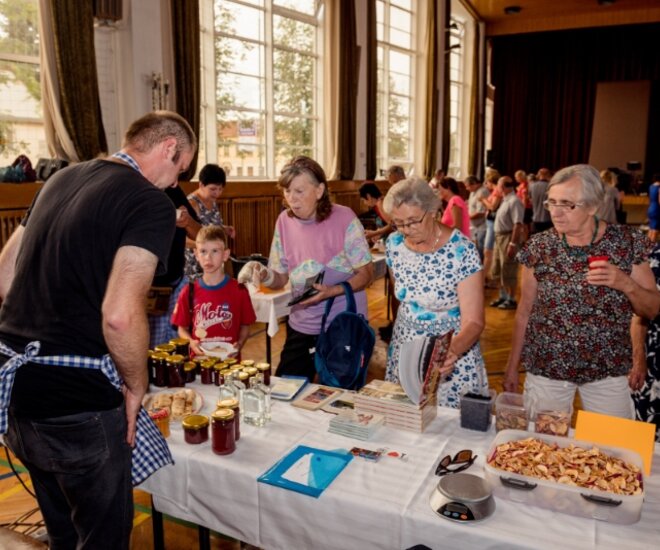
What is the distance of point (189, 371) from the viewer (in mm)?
2160

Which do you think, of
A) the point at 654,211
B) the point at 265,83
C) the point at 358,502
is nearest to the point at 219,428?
the point at 358,502

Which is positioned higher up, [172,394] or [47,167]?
[47,167]

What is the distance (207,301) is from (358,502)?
1.73m

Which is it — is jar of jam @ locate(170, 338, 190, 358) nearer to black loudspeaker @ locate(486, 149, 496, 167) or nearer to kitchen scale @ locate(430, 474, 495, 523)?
kitchen scale @ locate(430, 474, 495, 523)

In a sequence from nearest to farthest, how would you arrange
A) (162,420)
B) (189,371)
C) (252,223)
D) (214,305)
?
(162,420) → (189,371) → (214,305) → (252,223)

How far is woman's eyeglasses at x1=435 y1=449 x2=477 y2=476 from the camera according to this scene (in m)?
1.54

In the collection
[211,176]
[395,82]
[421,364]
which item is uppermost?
[395,82]

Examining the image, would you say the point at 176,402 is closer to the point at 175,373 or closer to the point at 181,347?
the point at 175,373

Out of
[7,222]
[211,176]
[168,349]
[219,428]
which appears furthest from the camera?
[7,222]

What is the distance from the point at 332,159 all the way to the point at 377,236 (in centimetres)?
369

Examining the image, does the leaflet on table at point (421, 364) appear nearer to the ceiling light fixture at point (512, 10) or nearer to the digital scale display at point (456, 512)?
the digital scale display at point (456, 512)

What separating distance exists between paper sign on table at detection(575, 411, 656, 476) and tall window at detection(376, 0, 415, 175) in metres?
10.8

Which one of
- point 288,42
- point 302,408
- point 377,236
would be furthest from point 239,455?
point 288,42

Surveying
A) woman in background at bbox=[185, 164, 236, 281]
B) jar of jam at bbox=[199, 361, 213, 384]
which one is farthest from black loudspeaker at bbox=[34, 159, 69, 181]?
jar of jam at bbox=[199, 361, 213, 384]
